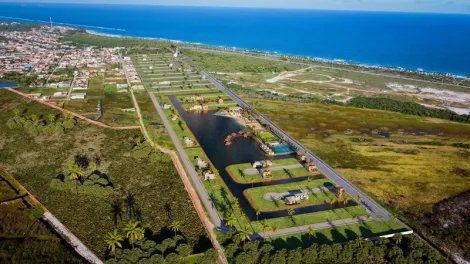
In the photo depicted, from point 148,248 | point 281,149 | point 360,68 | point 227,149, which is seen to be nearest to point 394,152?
point 281,149

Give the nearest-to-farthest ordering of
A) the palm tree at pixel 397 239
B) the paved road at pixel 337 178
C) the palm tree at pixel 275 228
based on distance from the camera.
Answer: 1. the palm tree at pixel 397 239
2. the palm tree at pixel 275 228
3. the paved road at pixel 337 178

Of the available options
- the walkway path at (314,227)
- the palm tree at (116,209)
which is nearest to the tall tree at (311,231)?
the walkway path at (314,227)

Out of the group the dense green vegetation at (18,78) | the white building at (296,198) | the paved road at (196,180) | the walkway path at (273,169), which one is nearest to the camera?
the paved road at (196,180)

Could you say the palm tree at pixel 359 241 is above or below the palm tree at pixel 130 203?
above

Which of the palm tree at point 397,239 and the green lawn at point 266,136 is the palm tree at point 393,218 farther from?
the green lawn at point 266,136

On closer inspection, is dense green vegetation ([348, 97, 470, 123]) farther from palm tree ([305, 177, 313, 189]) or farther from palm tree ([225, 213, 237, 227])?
palm tree ([225, 213, 237, 227])

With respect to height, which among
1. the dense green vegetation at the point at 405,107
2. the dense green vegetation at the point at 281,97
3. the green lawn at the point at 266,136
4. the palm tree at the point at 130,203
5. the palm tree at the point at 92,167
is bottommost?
the palm tree at the point at 130,203
